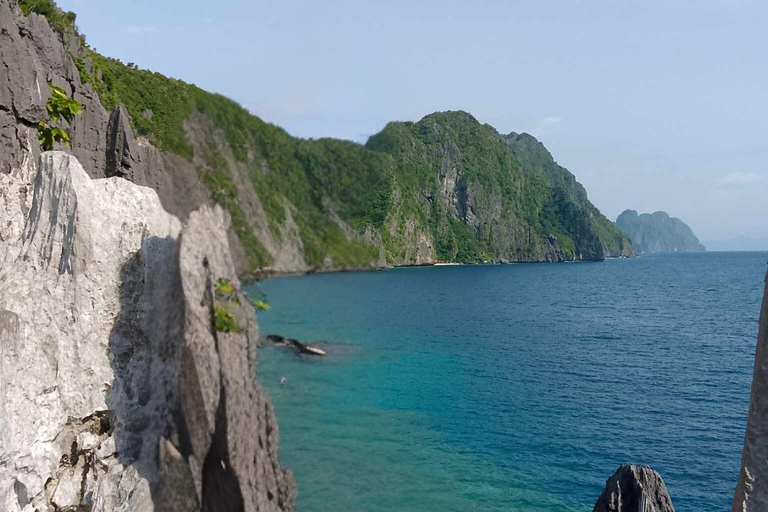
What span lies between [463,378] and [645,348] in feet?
77.6

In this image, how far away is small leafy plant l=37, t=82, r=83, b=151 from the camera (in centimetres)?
1238

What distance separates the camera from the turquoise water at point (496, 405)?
23.3 m

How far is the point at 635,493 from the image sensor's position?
15953 mm

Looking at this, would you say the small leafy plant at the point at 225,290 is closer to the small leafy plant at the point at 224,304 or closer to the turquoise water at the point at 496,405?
the small leafy plant at the point at 224,304

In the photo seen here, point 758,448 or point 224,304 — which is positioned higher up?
point 224,304

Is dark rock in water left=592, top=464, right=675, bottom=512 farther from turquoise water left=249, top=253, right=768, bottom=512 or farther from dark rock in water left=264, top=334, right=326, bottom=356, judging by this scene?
dark rock in water left=264, top=334, right=326, bottom=356

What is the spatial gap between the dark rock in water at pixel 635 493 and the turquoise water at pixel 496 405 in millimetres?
6693

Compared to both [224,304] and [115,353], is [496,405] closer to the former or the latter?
[224,304]

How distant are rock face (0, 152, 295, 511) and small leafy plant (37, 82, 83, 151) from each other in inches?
46.0

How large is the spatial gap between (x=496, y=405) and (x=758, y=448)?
96.3 feet

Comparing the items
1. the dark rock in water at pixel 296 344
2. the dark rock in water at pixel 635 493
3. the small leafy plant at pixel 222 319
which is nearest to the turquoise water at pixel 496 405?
the dark rock in water at pixel 296 344

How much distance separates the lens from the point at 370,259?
17625mm

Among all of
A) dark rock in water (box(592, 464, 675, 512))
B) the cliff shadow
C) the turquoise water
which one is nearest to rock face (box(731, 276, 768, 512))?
dark rock in water (box(592, 464, 675, 512))

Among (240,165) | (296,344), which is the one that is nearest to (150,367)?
(240,165)
